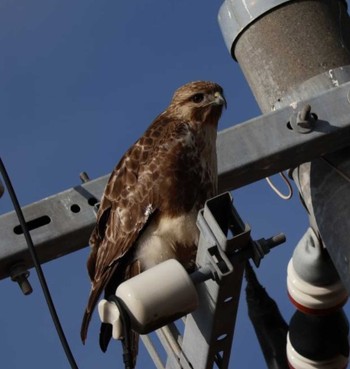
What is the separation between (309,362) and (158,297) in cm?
132

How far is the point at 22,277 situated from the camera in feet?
12.3

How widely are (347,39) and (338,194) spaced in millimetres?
802

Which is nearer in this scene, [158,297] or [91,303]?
[158,297]

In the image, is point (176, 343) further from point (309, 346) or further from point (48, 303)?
point (309, 346)

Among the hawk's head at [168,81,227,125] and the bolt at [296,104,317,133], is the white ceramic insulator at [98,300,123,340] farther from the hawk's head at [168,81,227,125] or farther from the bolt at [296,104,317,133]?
the hawk's head at [168,81,227,125]

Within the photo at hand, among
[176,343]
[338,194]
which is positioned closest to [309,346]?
[338,194]

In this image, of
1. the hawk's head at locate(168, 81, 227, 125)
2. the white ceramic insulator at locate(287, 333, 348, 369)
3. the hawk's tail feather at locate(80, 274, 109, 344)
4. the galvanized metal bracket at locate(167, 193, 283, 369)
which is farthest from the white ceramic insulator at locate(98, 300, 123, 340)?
the hawk's head at locate(168, 81, 227, 125)

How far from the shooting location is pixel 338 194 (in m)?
4.10

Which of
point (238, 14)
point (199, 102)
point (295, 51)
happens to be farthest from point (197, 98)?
point (295, 51)

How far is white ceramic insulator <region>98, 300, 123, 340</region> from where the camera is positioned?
306 cm

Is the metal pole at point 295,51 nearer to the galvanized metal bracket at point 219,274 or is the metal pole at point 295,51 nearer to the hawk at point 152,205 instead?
the hawk at point 152,205

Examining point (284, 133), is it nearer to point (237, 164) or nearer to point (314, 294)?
point (237, 164)

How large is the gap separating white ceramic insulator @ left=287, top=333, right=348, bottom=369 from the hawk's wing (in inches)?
26.1

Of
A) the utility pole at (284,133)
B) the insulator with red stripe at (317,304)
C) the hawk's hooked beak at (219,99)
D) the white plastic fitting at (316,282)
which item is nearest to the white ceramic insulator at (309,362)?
A: the insulator with red stripe at (317,304)
